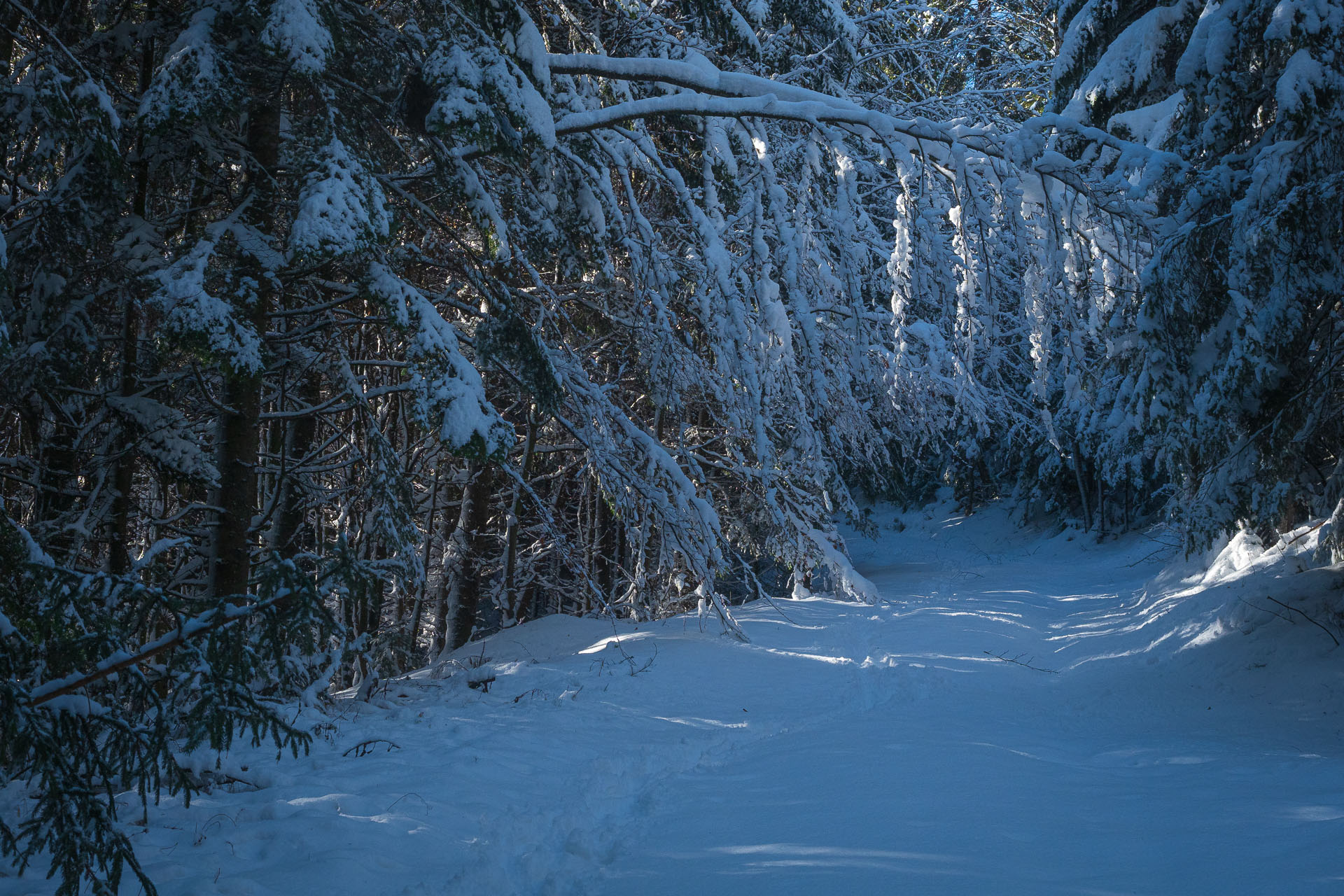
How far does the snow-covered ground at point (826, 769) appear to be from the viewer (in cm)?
339

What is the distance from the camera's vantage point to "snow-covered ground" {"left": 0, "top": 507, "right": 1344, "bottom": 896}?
339 cm

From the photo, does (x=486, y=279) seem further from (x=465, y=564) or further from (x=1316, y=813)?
(x=465, y=564)

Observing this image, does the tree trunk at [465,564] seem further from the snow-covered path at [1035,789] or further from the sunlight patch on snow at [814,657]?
the snow-covered path at [1035,789]

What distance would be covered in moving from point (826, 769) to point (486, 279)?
143 inches

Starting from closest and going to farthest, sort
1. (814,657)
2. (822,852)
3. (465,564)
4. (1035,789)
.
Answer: (822,852) → (1035,789) → (814,657) → (465,564)

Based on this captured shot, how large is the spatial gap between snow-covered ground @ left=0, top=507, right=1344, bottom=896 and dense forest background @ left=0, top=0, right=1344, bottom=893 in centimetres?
59

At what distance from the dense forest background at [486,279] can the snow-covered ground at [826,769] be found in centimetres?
59

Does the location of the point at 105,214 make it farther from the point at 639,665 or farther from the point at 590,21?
the point at 639,665

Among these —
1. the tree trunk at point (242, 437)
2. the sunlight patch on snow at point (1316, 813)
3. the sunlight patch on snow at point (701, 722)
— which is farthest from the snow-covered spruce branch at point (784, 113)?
the sunlight patch on snow at point (701, 722)

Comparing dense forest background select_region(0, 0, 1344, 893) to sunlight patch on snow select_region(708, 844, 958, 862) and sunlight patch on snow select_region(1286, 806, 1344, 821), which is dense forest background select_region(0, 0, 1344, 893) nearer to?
sunlight patch on snow select_region(708, 844, 958, 862)

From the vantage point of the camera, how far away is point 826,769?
4.95m

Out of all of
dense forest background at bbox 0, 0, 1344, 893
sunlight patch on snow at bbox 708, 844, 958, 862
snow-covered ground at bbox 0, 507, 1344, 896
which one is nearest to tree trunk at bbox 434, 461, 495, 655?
dense forest background at bbox 0, 0, 1344, 893

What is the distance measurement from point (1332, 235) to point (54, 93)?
7.34m

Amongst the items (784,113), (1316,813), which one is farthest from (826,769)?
(784,113)
